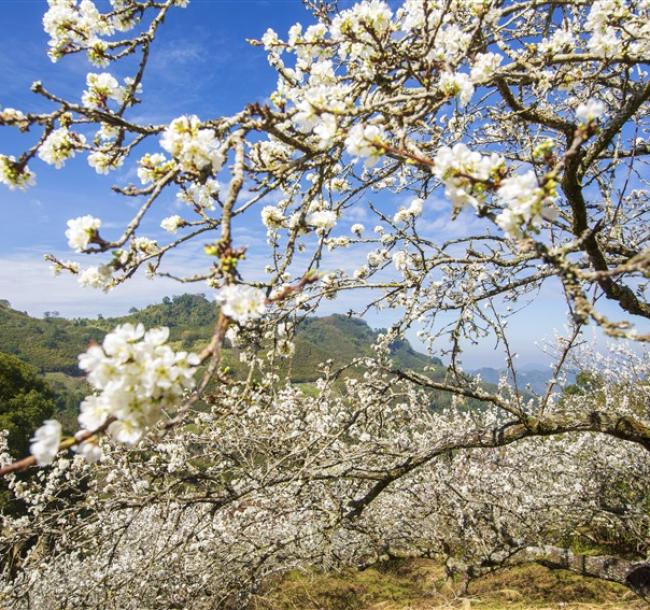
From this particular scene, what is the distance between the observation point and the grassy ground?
5595 mm

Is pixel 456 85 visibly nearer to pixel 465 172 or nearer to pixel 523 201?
pixel 465 172

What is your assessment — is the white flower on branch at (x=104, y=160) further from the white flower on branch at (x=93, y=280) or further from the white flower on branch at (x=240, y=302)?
the white flower on branch at (x=240, y=302)

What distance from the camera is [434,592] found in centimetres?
616

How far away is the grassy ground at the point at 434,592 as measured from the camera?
5.59 metres

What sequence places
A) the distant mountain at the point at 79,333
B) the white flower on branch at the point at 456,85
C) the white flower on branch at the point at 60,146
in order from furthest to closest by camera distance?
the distant mountain at the point at 79,333, the white flower on branch at the point at 60,146, the white flower on branch at the point at 456,85

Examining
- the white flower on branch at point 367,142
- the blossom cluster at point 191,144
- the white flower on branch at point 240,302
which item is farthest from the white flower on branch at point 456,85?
the white flower on branch at point 240,302

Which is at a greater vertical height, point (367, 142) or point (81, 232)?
point (367, 142)

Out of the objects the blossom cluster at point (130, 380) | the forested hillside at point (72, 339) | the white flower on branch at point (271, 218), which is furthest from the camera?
the forested hillside at point (72, 339)

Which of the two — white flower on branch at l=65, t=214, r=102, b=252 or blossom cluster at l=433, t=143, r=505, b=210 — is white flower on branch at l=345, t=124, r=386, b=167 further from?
white flower on branch at l=65, t=214, r=102, b=252

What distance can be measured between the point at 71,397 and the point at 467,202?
332 ft

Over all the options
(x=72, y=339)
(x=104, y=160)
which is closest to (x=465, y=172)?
(x=104, y=160)

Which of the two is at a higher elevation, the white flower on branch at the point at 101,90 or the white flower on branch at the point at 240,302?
the white flower on branch at the point at 101,90

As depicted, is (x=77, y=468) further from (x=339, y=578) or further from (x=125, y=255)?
(x=125, y=255)

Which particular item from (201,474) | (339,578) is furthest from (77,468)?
(339,578)
